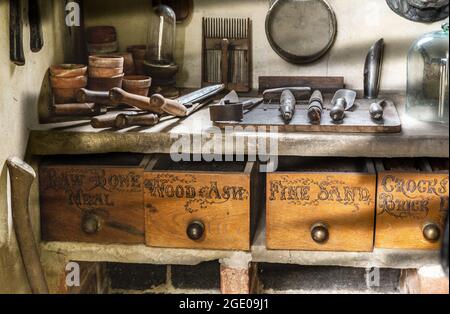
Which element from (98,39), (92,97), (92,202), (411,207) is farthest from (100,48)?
(411,207)

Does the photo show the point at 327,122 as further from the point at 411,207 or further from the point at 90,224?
the point at 90,224

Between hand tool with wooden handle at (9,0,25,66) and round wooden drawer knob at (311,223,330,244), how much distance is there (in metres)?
1.07

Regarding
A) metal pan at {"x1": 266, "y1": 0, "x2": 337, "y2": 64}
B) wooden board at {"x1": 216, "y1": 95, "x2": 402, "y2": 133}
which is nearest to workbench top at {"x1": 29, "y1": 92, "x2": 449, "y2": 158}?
wooden board at {"x1": 216, "y1": 95, "x2": 402, "y2": 133}

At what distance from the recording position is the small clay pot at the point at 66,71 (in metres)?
2.46

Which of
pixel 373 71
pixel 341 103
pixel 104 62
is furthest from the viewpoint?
pixel 373 71

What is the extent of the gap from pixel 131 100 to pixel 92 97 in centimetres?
15

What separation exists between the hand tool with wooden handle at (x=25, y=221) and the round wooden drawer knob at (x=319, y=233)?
880 mm

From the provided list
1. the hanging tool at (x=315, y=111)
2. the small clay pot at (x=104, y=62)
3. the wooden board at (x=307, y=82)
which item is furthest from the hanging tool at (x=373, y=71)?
the small clay pot at (x=104, y=62)

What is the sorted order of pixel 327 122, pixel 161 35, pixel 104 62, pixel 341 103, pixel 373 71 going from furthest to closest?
pixel 161 35
pixel 373 71
pixel 104 62
pixel 341 103
pixel 327 122

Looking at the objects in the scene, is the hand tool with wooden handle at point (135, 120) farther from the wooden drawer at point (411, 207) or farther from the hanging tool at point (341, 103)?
the wooden drawer at point (411, 207)

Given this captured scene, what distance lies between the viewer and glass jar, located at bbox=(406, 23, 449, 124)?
8.23 feet

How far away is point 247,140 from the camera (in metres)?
2.26

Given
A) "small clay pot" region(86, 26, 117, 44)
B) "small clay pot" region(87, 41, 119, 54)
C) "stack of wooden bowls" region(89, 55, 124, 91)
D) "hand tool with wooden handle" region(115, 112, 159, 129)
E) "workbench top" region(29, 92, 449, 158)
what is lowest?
"workbench top" region(29, 92, 449, 158)

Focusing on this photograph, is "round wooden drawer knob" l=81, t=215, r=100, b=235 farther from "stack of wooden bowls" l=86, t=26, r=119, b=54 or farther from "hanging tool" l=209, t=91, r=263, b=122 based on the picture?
"stack of wooden bowls" l=86, t=26, r=119, b=54
